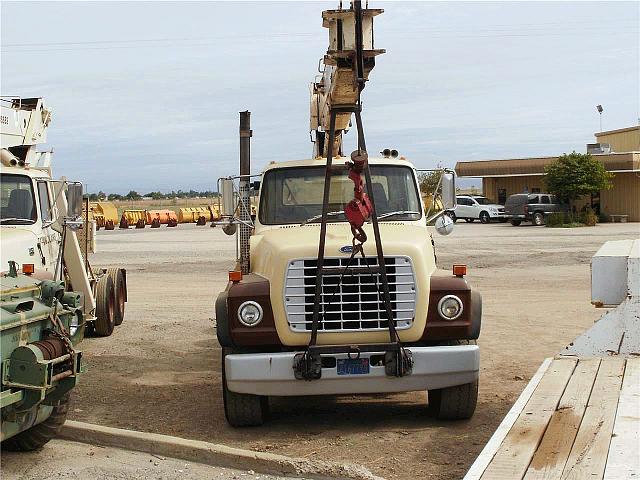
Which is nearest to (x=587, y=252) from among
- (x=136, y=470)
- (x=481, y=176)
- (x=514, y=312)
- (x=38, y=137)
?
(x=514, y=312)

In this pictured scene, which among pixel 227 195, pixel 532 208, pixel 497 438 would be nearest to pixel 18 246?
pixel 227 195

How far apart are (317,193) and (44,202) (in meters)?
3.49

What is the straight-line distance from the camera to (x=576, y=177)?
4428 centimetres

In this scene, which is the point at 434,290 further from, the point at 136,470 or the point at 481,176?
the point at 481,176

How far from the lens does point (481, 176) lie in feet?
174

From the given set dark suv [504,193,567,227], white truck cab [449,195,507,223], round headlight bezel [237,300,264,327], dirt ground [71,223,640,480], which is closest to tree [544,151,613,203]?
dark suv [504,193,567,227]

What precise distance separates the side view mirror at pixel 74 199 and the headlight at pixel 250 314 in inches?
132

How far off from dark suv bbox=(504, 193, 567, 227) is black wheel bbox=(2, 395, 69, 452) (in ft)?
130

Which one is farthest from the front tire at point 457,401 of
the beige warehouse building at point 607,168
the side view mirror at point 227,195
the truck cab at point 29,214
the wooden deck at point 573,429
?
the beige warehouse building at point 607,168

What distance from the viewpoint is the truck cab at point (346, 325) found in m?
7.23

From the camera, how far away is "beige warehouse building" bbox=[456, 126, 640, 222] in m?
46.8

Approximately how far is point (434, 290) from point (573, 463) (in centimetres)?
271

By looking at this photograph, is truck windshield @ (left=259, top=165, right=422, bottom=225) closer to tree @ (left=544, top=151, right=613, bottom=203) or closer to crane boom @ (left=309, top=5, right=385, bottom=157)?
crane boom @ (left=309, top=5, right=385, bottom=157)

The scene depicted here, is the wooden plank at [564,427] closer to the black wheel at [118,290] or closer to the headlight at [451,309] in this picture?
the headlight at [451,309]
